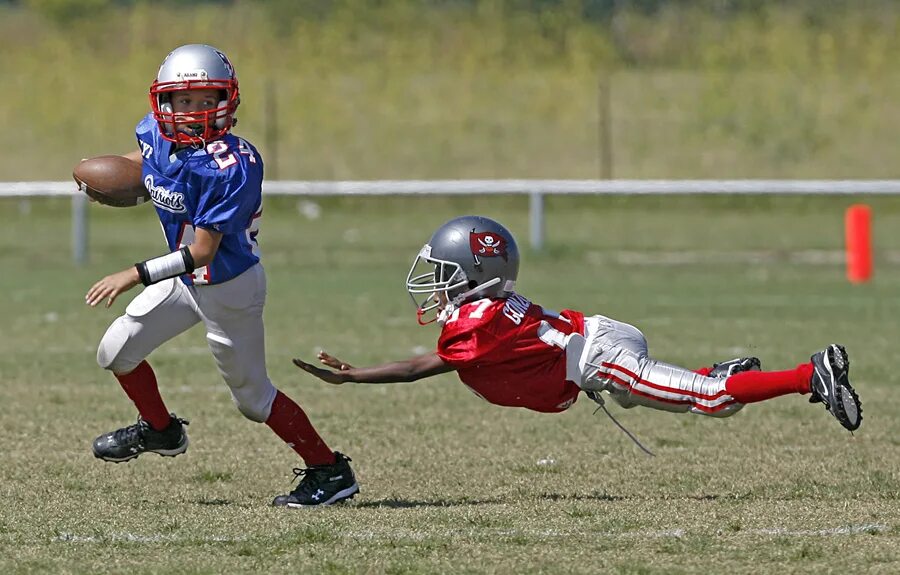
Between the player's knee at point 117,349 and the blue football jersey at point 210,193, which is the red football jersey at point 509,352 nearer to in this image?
the blue football jersey at point 210,193

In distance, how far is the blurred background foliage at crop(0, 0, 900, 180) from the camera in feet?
86.2

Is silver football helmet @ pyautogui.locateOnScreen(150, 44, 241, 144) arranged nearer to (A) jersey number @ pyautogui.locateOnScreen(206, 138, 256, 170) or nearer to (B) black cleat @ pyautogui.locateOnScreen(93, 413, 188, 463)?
(A) jersey number @ pyautogui.locateOnScreen(206, 138, 256, 170)

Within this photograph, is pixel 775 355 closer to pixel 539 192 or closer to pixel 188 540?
pixel 188 540

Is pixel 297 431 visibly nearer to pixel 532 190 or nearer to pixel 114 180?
pixel 114 180

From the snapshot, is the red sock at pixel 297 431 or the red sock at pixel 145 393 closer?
the red sock at pixel 297 431

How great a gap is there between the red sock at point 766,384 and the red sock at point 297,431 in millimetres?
1607

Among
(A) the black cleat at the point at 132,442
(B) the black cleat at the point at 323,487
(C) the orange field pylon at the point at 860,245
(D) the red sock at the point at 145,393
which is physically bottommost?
(C) the orange field pylon at the point at 860,245

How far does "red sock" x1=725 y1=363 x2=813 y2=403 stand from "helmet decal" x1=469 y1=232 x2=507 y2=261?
1002 millimetres

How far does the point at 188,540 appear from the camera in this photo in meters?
5.11

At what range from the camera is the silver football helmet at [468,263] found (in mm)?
5863

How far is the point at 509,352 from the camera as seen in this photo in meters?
5.79

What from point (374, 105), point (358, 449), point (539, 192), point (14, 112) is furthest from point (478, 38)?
point (358, 449)

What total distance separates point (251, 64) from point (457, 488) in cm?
2509

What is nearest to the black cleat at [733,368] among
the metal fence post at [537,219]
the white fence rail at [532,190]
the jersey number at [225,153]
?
the jersey number at [225,153]
